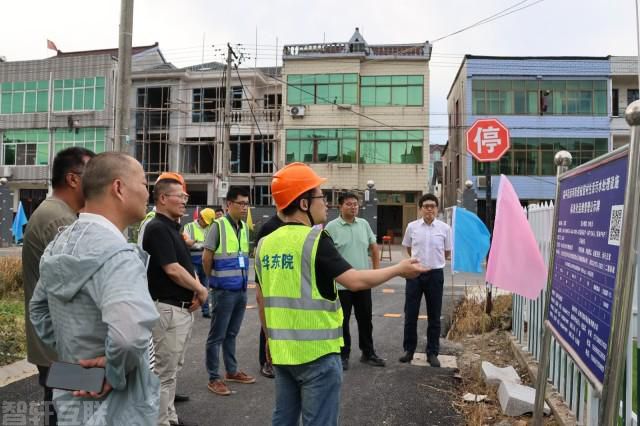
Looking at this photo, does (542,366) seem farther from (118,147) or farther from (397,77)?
(397,77)

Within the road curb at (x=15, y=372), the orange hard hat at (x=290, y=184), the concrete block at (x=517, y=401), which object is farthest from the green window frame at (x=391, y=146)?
the orange hard hat at (x=290, y=184)

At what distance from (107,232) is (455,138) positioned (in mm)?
30414

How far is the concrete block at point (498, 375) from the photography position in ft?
14.7

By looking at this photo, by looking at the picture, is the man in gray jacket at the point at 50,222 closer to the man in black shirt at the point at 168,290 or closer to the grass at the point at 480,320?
the man in black shirt at the point at 168,290

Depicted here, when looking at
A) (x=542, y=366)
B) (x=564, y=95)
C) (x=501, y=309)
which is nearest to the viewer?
(x=542, y=366)

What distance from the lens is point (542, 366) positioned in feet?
9.77

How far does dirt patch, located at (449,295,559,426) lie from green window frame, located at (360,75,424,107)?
66.3ft

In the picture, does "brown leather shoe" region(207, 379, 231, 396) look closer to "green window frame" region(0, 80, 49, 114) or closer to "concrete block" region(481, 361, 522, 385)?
"concrete block" region(481, 361, 522, 385)

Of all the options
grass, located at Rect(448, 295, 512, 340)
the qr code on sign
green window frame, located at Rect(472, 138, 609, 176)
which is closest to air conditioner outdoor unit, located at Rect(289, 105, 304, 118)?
green window frame, located at Rect(472, 138, 609, 176)

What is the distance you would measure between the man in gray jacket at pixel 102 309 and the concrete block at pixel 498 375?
351 centimetres

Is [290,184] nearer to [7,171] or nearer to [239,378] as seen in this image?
[239,378]

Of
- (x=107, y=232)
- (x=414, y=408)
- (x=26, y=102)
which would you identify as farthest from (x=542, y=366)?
(x=26, y=102)

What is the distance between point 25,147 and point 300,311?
110 ft

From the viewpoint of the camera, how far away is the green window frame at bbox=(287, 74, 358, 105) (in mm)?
26672
